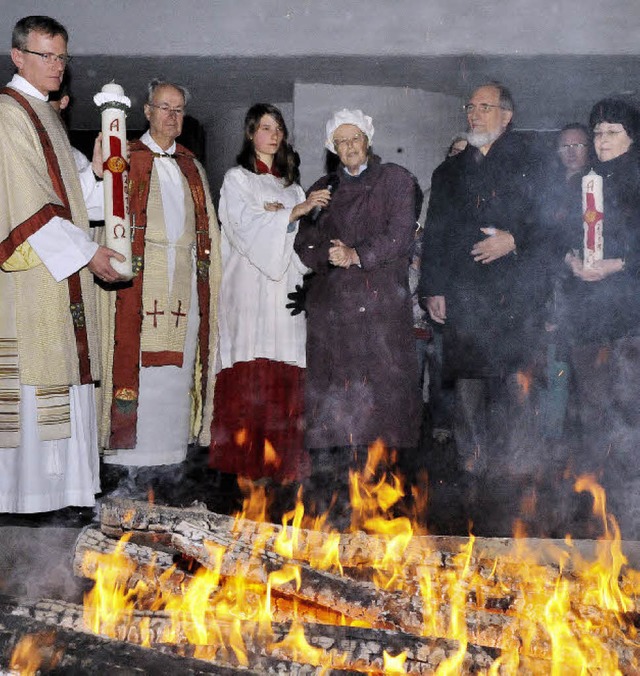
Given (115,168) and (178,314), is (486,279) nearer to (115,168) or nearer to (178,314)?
(178,314)

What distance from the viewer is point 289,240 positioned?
4.82 m

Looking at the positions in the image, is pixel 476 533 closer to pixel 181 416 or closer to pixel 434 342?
pixel 181 416

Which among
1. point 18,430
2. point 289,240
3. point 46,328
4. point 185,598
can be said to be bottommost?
point 185,598

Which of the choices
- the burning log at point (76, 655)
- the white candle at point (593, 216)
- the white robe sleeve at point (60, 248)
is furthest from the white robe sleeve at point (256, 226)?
the burning log at point (76, 655)

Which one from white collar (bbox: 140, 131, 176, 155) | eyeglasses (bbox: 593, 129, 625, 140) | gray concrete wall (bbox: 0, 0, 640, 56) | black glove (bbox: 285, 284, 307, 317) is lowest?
black glove (bbox: 285, 284, 307, 317)

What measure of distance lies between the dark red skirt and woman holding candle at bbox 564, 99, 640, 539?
1.41m

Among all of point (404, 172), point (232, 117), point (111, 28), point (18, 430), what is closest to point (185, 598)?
point (18, 430)

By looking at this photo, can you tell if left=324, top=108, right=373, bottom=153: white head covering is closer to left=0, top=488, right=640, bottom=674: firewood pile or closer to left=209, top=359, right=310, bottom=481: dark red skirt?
left=209, top=359, right=310, bottom=481: dark red skirt

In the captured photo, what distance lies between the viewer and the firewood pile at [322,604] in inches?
88.2

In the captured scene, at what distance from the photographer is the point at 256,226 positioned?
4824 mm

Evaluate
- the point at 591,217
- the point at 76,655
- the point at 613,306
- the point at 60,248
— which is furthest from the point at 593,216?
the point at 76,655

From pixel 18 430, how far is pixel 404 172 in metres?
2.28

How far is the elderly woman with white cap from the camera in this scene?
464cm

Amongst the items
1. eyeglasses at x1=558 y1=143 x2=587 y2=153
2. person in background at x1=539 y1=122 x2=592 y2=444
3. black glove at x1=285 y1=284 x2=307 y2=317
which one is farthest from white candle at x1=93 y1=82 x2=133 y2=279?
eyeglasses at x1=558 y1=143 x2=587 y2=153
